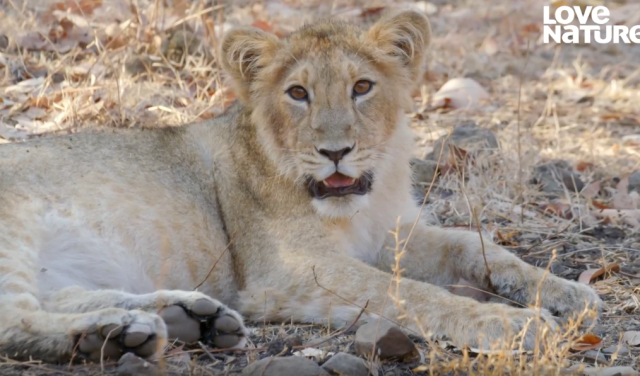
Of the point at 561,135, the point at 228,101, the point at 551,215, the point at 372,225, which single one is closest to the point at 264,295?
the point at 372,225

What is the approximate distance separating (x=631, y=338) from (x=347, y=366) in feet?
4.42

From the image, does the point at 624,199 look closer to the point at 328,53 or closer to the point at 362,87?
the point at 362,87

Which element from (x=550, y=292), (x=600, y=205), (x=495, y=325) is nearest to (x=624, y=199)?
(x=600, y=205)

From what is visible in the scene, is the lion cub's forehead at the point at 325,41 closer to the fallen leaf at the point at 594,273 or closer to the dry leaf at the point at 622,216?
the fallen leaf at the point at 594,273

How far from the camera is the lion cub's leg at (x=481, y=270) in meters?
4.35

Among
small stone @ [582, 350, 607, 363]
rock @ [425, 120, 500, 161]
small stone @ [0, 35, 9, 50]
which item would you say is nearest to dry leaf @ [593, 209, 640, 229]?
rock @ [425, 120, 500, 161]

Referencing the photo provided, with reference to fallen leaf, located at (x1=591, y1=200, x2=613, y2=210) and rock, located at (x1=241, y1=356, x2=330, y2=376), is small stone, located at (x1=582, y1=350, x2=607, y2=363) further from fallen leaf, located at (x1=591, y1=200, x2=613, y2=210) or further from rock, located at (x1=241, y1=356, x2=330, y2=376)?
fallen leaf, located at (x1=591, y1=200, x2=613, y2=210)

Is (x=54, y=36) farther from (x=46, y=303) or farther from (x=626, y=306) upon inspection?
(x=626, y=306)

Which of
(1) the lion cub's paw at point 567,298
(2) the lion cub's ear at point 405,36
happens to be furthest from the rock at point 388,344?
(2) the lion cub's ear at point 405,36

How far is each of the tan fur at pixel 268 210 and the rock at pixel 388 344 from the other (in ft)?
1.25

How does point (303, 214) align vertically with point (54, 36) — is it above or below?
below

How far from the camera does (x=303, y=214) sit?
4.60 meters

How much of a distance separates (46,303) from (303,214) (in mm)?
1270

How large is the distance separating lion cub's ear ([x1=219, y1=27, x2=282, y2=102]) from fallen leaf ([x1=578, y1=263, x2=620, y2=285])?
76.6 inches
